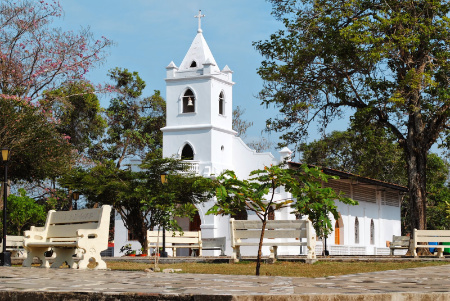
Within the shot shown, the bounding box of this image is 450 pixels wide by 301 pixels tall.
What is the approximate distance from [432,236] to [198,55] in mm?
20946

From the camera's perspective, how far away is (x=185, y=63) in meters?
38.8

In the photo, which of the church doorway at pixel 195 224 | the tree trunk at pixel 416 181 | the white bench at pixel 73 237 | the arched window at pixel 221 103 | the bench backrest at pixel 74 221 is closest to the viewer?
the white bench at pixel 73 237

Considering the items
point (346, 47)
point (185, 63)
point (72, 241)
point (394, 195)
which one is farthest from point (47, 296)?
point (394, 195)

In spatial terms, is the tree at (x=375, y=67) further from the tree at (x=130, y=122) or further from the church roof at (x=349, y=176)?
the tree at (x=130, y=122)

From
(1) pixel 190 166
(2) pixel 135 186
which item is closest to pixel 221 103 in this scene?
(1) pixel 190 166

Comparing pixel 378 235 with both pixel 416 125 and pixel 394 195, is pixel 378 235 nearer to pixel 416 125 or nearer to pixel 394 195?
pixel 394 195

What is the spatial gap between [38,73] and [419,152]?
1523cm

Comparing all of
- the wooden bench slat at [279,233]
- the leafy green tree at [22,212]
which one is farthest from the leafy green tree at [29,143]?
the wooden bench slat at [279,233]

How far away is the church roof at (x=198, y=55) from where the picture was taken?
3828cm

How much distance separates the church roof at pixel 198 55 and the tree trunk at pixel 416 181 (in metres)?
16.2

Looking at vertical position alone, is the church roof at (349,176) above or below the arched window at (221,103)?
below

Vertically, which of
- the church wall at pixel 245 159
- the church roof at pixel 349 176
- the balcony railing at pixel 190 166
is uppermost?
the church wall at pixel 245 159

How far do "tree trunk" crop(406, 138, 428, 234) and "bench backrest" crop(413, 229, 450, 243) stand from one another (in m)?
3.44

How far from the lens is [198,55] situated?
3847cm
